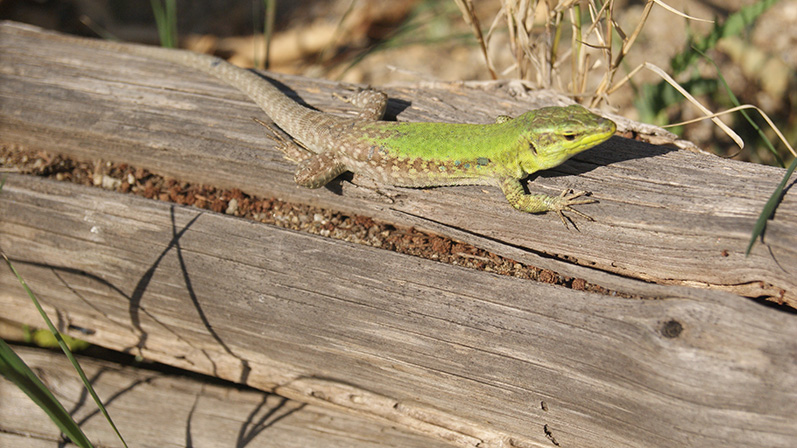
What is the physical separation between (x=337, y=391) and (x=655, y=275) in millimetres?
2306

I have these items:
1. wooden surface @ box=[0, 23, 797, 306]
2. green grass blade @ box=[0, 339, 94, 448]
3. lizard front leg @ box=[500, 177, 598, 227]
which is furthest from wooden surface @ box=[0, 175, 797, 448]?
green grass blade @ box=[0, 339, 94, 448]

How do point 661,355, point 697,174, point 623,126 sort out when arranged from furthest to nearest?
point 623,126, point 697,174, point 661,355

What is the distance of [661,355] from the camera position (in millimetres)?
2709

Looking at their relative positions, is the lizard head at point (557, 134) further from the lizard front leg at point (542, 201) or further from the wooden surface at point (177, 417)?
the wooden surface at point (177, 417)

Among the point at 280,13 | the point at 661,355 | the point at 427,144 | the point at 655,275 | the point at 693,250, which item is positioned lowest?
the point at 661,355

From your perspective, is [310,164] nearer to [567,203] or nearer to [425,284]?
[425,284]

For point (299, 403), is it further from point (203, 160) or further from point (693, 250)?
point (693, 250)

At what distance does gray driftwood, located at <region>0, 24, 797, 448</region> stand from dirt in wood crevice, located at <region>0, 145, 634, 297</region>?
9 cm

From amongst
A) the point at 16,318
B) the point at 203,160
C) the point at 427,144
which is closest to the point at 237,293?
the point at 203,160

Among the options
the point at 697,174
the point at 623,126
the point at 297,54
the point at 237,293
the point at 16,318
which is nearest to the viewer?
the point at 697,174

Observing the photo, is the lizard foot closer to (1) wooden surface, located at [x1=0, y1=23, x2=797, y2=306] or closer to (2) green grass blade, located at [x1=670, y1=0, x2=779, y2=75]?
(1) wooden surface, located at [x1=0, y1=23, x2=797, y2=306]

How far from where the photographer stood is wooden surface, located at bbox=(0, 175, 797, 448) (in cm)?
264

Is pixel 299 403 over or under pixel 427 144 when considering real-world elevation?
under

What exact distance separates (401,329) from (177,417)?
181cm
